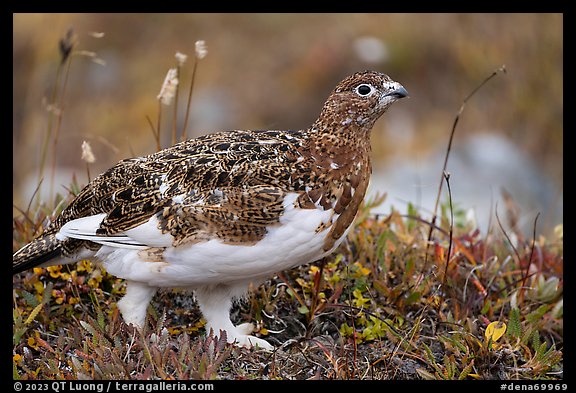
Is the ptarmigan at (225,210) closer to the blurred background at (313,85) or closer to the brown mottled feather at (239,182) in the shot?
the brown mottled feather at (239,182)

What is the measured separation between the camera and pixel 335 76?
8.83 metres

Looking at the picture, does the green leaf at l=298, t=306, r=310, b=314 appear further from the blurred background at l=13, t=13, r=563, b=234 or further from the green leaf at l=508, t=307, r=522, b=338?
the blurred background at l=13, t=13, r=563, b=234

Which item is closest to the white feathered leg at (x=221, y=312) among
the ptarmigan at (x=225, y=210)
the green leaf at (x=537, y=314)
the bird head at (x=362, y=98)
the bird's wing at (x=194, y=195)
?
the ptarmigan at (x=225, y=210)

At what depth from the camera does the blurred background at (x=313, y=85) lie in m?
7.95

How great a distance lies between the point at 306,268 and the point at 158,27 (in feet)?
22.1

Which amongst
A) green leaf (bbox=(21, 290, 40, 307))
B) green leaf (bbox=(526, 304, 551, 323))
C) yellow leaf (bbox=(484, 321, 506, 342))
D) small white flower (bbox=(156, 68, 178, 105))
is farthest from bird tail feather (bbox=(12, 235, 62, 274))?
green leaf (bbox=(526, 304, 551, 323))

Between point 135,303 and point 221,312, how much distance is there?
1.38 feet

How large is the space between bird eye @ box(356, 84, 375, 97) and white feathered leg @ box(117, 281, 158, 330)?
1.35m

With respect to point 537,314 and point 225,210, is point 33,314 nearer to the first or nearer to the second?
point 225,210

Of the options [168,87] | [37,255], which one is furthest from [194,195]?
[37,255]
